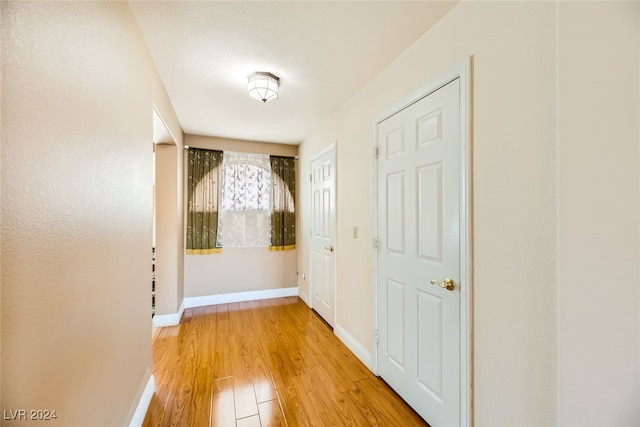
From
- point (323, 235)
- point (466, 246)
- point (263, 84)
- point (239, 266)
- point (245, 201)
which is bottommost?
point (239, 266)

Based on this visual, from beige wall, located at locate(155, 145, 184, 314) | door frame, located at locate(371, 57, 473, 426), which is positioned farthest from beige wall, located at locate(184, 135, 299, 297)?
door frame, located at locate(371, 57, 473, 426)

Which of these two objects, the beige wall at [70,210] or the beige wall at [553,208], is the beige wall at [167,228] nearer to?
the beige wall at [70,210]

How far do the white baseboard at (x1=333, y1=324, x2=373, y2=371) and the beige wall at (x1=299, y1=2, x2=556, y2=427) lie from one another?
100cm

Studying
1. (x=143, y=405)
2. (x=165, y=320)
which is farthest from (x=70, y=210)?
(x=165, y=320)

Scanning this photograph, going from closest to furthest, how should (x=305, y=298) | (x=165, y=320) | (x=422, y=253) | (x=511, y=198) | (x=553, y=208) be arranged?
1. (x=553, y=208)
2. (x=511, y=198)
3. (x=422, y=253)
4. (x=165, y=320)
5. (x=305, y=298)

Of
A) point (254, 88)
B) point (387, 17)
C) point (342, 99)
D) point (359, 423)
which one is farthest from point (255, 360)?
point (387, 17)

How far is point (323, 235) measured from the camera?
3232 mm

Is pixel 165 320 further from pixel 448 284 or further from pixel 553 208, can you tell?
pixel 553 208

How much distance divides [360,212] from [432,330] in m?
1.13

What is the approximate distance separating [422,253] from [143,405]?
2.10 meters

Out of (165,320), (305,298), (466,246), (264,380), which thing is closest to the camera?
(466,246)

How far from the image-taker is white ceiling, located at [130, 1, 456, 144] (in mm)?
1432

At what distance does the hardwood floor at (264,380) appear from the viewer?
1658 millimetres

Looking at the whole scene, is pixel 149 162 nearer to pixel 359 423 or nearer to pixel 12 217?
pixel 12 217
